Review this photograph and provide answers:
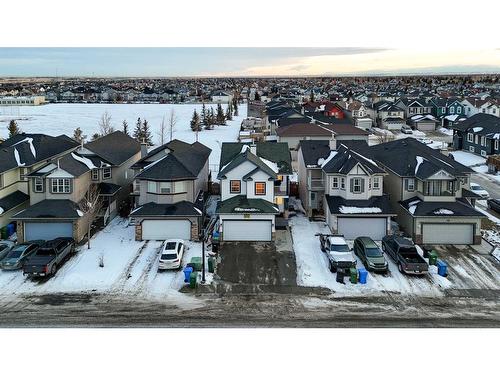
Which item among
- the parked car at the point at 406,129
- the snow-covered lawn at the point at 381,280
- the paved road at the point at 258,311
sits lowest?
the paved road at the point at 258,311

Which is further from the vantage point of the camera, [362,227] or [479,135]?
[479,135]

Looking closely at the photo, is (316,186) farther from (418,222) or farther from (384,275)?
(384,275)

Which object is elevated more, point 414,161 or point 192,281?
point 414,161

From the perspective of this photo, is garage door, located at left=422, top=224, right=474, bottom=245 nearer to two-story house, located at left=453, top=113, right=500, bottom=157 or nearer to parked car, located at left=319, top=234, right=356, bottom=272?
parked car, located at left=319, top=234, right=356, bottom=272

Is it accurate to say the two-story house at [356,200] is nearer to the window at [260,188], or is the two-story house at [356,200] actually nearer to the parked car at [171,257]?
the window at [260,188]

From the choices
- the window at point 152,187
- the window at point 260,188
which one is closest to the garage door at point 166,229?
the window at point 152,187

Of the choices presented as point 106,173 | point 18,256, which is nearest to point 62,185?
point 106,173

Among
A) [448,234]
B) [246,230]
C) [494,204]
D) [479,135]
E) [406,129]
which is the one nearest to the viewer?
[448,234]

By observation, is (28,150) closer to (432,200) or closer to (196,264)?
(196,264)
